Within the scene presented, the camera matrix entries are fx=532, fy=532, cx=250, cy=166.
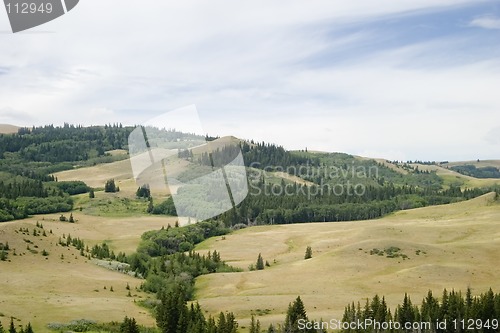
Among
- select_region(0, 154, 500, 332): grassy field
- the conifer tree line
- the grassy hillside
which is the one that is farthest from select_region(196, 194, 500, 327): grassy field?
the grassy hillside

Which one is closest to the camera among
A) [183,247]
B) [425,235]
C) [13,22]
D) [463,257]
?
[13,22]

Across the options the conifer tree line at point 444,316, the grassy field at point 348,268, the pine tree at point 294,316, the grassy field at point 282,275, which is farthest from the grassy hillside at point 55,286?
the conifer tree line at point 444,316

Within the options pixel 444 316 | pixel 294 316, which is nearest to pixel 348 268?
pixel 444 316

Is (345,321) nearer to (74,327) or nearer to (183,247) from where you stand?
(74,327)

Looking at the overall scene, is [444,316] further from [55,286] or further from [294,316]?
[55,286]

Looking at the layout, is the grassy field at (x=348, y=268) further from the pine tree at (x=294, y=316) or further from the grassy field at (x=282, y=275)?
the pine tree at (x=294, y=316)

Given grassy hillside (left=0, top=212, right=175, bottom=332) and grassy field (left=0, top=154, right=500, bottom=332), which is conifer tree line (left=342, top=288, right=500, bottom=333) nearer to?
grassy field (left=0, top=154, right=500, bottom=332)

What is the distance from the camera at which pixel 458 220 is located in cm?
16162

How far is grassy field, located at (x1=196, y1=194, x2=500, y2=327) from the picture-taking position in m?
85.2

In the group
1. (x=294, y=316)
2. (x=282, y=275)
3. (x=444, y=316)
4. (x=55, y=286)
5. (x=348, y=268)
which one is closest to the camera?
(x=294, y=316)

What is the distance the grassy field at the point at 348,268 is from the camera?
85188 mm

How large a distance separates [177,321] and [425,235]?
3498 inches

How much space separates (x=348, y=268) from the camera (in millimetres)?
107375

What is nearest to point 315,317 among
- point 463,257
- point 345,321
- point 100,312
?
point 345,321
